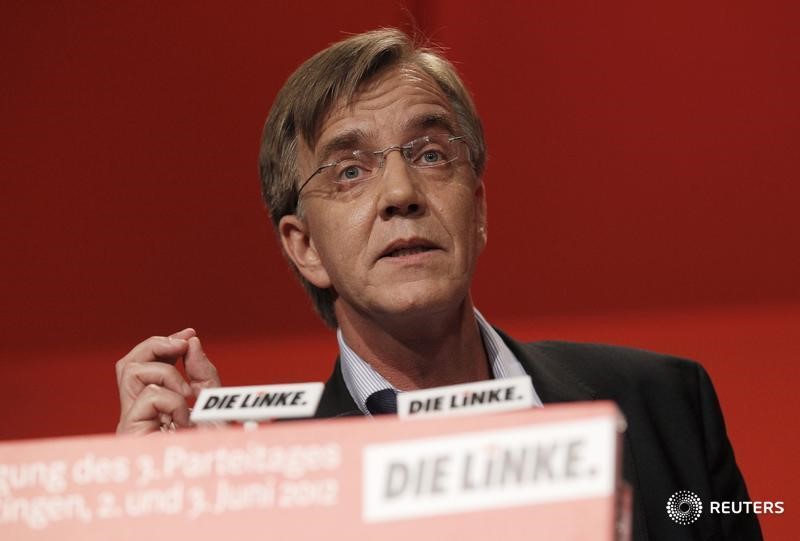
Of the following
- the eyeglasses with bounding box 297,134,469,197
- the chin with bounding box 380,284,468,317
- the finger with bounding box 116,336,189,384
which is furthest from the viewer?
the eyeglasses with bounding box 297,134,469,197

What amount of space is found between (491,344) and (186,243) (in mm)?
1042

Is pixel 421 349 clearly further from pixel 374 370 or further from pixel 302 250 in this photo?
pixel 302 250

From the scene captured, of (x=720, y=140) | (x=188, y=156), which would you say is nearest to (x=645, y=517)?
(x=720, y=140)

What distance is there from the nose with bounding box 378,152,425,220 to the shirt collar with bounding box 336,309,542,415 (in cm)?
33

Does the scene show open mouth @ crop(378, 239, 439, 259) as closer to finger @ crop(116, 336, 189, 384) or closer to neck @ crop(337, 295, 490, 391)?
neck @ crop(337, 295, 490, 391)

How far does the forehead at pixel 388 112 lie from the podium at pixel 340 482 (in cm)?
110

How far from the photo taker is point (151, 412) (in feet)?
4.85

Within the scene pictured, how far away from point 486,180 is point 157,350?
130 cm

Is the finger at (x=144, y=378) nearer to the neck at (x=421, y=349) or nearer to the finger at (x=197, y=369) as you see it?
the finger at (x=197, y=369)

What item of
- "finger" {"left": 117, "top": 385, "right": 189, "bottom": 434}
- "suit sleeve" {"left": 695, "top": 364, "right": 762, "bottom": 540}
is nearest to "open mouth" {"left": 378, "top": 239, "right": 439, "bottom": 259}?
"finger" {"left": 117, "top": 385, "right": 189, "bottom": 434}

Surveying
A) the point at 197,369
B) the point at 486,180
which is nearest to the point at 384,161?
the point at 197,369

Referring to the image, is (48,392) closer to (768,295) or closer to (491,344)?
(491,344)

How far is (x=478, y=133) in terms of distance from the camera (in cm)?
209

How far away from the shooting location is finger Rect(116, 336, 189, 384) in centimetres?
159
